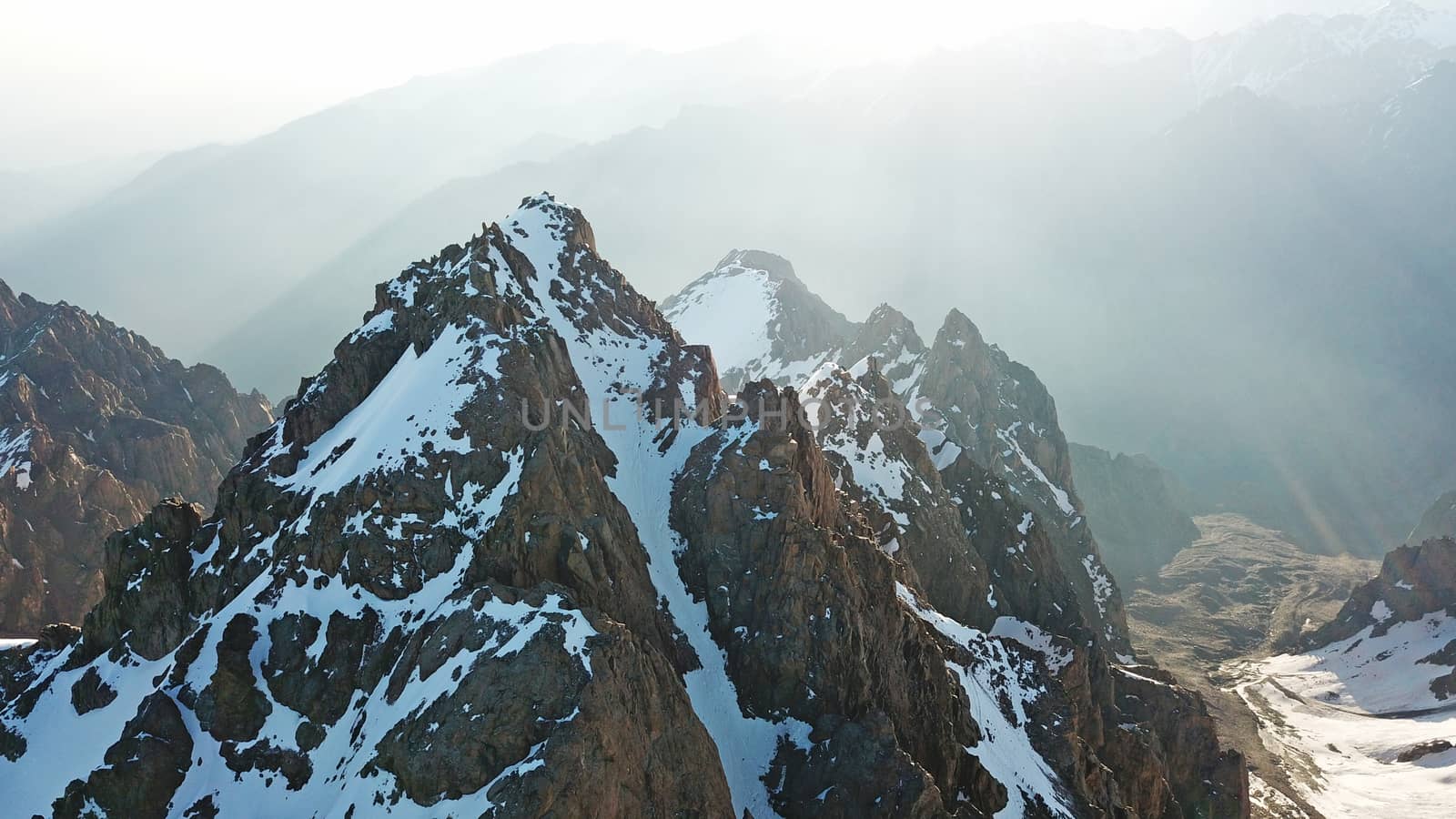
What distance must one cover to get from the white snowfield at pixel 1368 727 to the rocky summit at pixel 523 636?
5691 cm

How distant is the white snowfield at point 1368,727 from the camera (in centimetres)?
13940

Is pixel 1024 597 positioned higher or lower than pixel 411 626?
lower

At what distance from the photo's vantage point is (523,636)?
56.5 m

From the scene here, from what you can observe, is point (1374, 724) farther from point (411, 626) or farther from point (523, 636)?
point (411, 626)

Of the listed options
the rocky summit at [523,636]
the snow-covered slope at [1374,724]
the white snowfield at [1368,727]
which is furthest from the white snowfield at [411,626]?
the snow-covered slope at [1374,724]

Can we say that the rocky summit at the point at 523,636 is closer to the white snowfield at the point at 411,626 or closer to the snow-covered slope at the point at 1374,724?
the white snowfield at the point at 411,626

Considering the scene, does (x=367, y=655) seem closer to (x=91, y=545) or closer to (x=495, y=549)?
(x=495, y=549)

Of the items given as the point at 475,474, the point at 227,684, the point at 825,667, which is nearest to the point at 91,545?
the point at 227,684

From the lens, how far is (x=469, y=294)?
89.4 m

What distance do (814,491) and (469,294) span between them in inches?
1628

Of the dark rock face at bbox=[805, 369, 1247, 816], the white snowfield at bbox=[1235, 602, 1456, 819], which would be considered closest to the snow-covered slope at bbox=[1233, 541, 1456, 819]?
the white snowfield at bbox=[1235, 602, 1456, 819]

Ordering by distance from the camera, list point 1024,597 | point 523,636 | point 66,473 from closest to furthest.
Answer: point 523,636, point 1024,597, point 66,473

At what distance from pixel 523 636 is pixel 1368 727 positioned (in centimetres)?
18988

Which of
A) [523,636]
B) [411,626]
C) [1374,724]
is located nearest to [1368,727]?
[1374,724]
